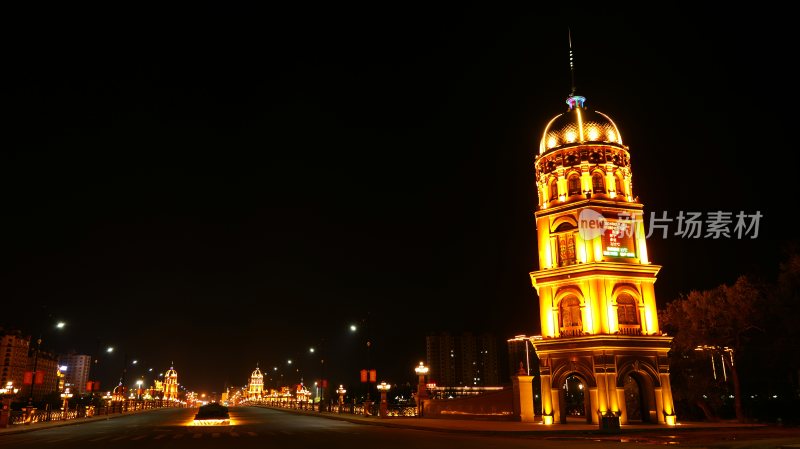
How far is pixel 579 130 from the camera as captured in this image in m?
47.6

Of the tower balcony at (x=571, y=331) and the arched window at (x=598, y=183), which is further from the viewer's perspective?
the arched window at (x=598, y=183)

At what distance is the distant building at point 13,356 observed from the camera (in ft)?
565

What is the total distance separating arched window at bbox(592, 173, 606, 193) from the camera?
1807 inches

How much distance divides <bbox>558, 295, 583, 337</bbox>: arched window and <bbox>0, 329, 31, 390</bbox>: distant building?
173672 millimetres

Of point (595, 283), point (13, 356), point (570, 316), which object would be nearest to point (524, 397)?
point (570, 316)

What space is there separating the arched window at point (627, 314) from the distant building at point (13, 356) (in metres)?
177

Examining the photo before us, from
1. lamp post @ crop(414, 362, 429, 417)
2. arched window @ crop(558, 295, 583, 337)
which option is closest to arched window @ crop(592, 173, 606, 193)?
arched window @ crop(558, 295, 583, 337)

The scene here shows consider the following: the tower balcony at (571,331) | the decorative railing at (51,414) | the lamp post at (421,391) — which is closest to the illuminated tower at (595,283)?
the tower balcony at (571,331)

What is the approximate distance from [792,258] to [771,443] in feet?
74.6

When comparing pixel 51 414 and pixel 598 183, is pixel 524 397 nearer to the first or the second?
pixel 598 183

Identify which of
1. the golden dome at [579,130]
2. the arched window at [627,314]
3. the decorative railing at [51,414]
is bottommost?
the decorative railing at [51,414]

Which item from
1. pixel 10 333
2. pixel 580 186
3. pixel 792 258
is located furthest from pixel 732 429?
pixel 10 333

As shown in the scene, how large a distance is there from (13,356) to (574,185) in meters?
189

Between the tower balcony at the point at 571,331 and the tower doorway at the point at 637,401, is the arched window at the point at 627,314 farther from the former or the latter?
the tower doorway at the point at 637,401
